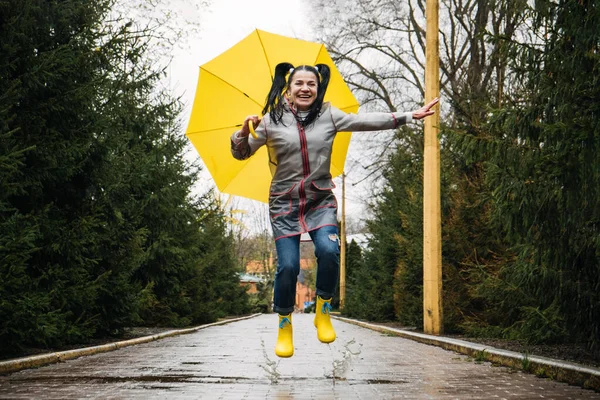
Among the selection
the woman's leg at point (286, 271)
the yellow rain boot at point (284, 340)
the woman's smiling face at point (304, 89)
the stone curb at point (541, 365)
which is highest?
the woman's smiling face at point (304, 89)

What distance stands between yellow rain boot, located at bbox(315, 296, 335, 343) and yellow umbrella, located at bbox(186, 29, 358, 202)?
1239 millimetres

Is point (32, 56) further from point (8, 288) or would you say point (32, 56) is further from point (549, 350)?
point (549, 350)

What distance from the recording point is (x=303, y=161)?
5578 mm

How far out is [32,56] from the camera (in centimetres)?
942

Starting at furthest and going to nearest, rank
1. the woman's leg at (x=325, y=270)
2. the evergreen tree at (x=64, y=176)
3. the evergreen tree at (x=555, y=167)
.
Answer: the evergreen tree at (x=64, y=176)
the evergreen tree at (x=555, y=167)
the woman's leg at (x=325, y=270)

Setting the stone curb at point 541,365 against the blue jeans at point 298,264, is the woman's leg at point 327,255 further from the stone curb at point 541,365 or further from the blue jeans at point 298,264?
the stone curb at point 541,365

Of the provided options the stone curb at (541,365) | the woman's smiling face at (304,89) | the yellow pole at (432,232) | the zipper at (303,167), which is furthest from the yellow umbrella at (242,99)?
the yellow pole at (432,232)

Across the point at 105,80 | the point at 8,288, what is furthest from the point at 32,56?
the point at 8,288

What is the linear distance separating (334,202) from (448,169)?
12.3 meters

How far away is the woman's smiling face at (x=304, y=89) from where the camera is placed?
5.69 meters

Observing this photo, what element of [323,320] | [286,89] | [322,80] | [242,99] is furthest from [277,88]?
[323,320]

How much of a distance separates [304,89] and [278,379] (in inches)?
105

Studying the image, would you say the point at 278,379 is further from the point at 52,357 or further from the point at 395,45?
the point at 395,45

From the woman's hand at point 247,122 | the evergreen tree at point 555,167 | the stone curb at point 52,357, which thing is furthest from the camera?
the stone curb at point 52,357
